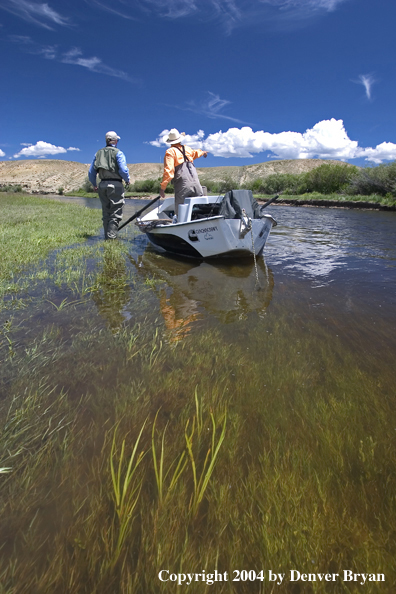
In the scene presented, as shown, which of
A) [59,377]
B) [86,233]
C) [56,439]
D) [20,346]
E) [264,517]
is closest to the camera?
[264,517]

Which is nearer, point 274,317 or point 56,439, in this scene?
point 56,439

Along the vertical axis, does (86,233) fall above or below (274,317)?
above

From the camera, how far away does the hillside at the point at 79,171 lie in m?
94.2

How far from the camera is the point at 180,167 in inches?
305

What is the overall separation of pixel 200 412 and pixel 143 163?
125 metres

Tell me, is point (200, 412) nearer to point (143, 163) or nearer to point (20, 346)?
point (20, 346)

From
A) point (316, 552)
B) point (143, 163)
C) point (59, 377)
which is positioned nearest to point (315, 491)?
point (316, 552)

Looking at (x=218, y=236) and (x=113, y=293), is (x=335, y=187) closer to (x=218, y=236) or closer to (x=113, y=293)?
(x=218, y=236)

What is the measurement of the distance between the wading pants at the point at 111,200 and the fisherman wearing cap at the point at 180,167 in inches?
62.6

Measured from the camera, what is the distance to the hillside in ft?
309

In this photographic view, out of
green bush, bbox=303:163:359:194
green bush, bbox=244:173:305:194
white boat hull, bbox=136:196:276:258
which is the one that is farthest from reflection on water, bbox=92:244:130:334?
green bush, bbox=244:173:305:194

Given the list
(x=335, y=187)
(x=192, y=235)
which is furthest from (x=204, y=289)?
(x=335, y=187)

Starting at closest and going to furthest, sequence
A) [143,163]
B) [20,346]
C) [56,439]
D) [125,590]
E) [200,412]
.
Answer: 1. [125,590]
2. [56,439]
3. [200,412]
4. [20,346]
5. [143,163]

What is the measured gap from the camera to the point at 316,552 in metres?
1.36
